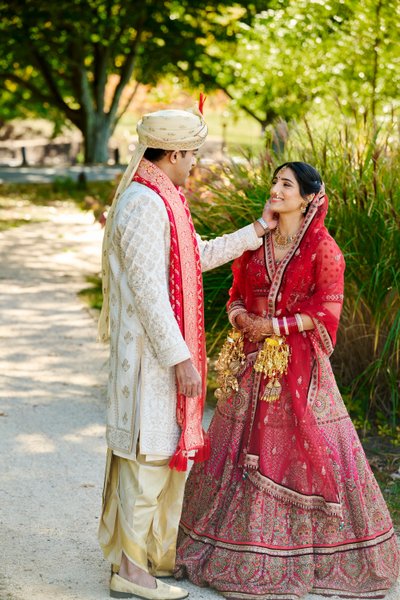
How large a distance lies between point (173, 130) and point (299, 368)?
1.05 metres

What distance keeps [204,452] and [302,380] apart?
47 centimetres

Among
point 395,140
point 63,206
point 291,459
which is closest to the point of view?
point 291,459

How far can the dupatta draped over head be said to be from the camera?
3537mm

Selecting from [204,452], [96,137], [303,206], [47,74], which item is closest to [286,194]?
[303,206]

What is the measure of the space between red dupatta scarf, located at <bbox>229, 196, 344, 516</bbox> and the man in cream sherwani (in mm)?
Result: 350

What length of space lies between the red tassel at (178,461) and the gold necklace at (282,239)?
0.92 metres

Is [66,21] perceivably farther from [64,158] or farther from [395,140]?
[395,140]

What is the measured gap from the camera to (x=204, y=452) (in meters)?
3.74

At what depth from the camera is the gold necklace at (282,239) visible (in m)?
3.87

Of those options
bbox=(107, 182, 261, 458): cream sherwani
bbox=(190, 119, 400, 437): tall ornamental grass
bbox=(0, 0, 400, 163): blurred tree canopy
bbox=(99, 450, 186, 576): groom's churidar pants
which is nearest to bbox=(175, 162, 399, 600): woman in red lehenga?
bbox=(99, 450, 186, 576): groom's churidar pants

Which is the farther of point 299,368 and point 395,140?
point 395,140

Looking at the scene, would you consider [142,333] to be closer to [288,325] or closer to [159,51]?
[288,325]

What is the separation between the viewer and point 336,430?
3875 mm

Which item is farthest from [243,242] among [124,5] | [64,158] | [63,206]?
[64,158]
